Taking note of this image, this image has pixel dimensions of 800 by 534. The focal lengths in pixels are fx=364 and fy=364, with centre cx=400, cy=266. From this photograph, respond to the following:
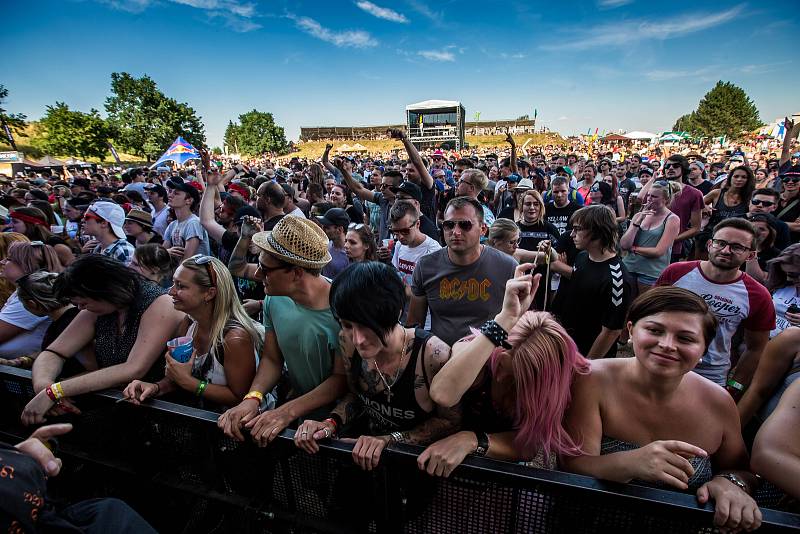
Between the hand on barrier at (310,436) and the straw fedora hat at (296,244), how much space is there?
84cm

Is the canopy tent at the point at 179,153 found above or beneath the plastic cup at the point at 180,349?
above

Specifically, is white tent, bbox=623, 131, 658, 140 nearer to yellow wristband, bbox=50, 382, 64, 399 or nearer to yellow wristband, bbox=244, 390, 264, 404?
yellow wristband, bbox=244, 390, 264, 404

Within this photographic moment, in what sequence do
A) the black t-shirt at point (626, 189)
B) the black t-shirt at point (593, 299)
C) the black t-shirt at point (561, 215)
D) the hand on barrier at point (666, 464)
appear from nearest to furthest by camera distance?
the hand on barrier at point (666, 464) < the black t-shirt at point (593, 299) < the black t-shirt at point (561, 215) < the black t-shirt at point (626, 189)

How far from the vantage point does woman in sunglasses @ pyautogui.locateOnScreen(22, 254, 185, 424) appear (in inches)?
76.7

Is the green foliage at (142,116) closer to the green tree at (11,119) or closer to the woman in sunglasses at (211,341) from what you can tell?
the green tree at (11,119)

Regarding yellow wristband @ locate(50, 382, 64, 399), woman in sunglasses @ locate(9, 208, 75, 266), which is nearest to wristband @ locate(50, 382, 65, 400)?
yellow wristband @ locate(50, 382, 64, 399)

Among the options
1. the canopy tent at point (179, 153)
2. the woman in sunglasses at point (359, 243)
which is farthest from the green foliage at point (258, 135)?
the woman in sunglasses at point (359, 243)

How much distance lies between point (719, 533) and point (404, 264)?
2.84 meters

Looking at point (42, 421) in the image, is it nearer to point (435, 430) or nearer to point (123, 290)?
point (123, 290)

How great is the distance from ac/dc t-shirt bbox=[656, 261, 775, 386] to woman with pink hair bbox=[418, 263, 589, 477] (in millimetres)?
1715

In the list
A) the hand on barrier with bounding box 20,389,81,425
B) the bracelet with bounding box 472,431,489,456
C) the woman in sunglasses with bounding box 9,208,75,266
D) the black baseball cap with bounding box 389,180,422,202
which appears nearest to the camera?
the bracelet with bounding box 472,431,489,456

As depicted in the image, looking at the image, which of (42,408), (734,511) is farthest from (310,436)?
(42,408)

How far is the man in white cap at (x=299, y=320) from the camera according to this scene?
1941mm

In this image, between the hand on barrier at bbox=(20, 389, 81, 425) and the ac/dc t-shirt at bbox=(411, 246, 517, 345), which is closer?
the hand on barrier at bbox=(20, 389, 81, 425)
